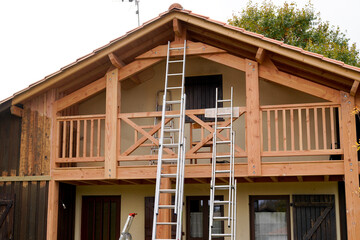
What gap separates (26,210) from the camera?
36.2 ft

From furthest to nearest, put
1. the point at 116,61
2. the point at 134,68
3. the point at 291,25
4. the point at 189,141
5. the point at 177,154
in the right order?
1. the point at 291,25
2. the point at 189,141
3. the point at 177,154
4. the point at 134,68
5. the point at 116,61

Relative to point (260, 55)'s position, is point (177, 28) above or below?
above

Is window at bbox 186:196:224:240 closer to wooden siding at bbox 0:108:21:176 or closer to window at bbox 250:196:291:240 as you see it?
window at bbox 250:196:291:240

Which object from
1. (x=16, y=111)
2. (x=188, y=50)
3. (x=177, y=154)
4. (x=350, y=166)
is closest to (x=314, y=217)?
(x=350, y=166)

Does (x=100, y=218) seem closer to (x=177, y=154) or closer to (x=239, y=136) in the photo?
(x=177, y=154)

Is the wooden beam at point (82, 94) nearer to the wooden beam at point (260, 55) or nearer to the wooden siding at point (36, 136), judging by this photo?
the wooden siding at point (36, 136)

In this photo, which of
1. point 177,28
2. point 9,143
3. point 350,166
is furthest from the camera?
point 9,143

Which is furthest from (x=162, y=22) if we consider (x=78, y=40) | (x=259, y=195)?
(x=78, y=40)

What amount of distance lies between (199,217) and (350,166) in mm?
4216

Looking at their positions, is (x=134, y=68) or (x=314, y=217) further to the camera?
(x=314, y=217)

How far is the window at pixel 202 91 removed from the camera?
1230 cm

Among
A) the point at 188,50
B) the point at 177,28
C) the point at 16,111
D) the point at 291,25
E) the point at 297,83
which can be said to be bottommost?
the point at 16,111

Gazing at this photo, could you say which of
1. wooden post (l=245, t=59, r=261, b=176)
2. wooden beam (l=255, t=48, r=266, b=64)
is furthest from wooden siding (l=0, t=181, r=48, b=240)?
wooden beam (l=255, t=48, r=266, b=64)

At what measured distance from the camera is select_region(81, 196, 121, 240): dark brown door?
493 inches
